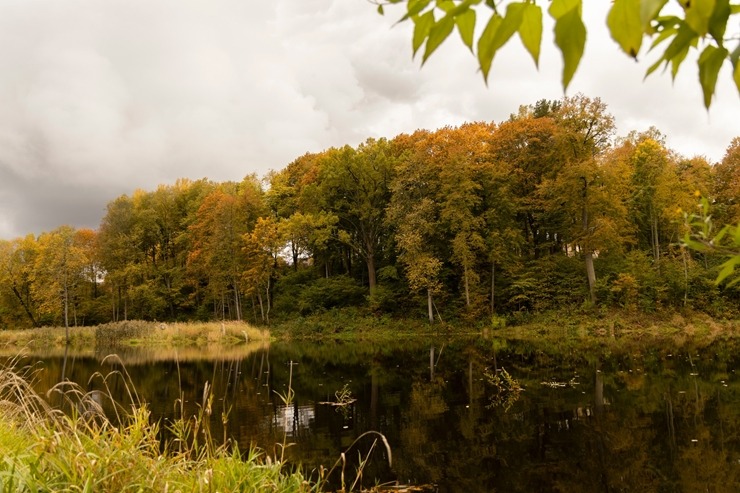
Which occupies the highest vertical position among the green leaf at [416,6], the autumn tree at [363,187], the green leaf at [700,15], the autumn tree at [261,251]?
the autumn tree at [363,187]

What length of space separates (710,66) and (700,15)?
0.75 feet

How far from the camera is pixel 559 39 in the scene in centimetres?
63

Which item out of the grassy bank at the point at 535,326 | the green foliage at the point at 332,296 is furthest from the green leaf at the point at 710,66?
the green foliage at the point at 332,296

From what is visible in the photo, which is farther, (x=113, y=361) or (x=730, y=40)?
(x=113, y=361)

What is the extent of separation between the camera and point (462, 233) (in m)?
27.9

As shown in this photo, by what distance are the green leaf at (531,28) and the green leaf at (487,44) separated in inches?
1.8

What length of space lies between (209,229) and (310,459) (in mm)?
36533

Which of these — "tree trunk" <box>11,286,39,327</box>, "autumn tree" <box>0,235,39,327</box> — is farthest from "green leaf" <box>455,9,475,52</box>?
"tree trunk" <box>11,286,39,327</box>

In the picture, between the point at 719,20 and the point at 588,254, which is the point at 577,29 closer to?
the point at 719,20

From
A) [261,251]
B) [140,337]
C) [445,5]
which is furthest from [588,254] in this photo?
[445,5]

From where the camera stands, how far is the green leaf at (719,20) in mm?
688

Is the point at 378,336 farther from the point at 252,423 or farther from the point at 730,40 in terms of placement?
the point at 730,40

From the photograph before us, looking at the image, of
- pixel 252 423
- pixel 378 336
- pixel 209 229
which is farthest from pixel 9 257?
pixel 252 423

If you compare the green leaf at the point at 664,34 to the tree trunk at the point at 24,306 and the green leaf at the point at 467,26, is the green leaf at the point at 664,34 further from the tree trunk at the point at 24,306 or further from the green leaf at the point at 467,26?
the tree trunk at the point at 24,306
